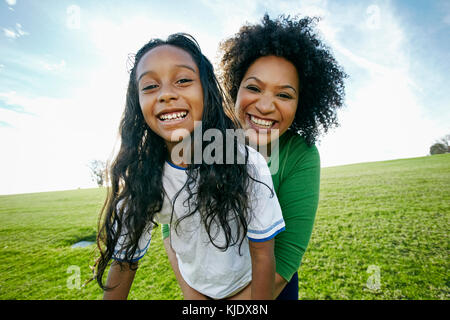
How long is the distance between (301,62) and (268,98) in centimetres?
55

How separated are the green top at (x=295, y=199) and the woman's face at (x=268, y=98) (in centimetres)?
25

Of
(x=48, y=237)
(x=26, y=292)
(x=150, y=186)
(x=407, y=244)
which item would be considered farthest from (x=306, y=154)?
(x=48, y=237)

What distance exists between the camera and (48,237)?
25.2 feet

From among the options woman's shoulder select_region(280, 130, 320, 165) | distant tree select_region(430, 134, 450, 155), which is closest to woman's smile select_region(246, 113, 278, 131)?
woman's shoulder select_region(280, 130, 320, 165)

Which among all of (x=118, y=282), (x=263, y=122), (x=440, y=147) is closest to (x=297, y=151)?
(x=263, y=122)

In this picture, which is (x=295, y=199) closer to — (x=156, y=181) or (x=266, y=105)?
(x=266, y=105)

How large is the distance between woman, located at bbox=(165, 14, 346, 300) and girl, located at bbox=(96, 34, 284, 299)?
233mm

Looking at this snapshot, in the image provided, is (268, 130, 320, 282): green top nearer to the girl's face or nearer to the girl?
the girl

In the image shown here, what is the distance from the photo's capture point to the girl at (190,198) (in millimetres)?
1408

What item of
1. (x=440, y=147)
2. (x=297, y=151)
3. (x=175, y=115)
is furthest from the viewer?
(x=440, y=147)

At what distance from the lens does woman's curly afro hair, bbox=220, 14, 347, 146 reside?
203cm

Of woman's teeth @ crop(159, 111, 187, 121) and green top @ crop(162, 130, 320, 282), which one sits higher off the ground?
woman's teeth @ crop(159, 111, 187, 121)

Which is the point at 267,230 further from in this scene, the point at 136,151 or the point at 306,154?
the point at 136,151

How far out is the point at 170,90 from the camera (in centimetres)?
143
